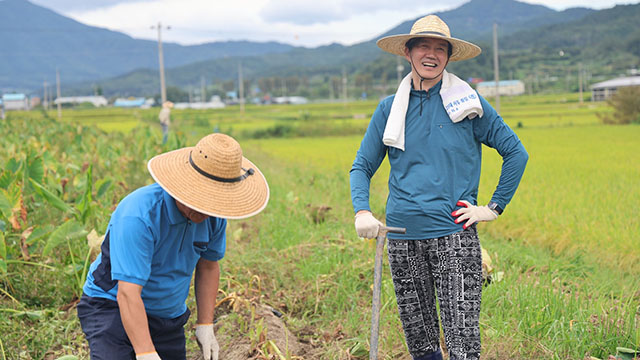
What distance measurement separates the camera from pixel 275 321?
3350 millimetres

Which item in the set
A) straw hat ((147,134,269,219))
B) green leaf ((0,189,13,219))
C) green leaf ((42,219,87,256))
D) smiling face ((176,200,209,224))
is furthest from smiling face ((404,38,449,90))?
green leaf ((0,189,13,219))

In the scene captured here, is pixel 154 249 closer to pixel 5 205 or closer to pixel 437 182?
pixel 437 182

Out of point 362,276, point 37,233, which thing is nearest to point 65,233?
point 37,233

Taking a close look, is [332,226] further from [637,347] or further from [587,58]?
[587,58]

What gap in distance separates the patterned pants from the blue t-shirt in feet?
2.47

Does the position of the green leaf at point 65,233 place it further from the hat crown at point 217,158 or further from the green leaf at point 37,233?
the hat crown at point 217,158

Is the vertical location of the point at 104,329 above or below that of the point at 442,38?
below

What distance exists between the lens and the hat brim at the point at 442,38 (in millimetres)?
2306

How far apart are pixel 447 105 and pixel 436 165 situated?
0.75 feet

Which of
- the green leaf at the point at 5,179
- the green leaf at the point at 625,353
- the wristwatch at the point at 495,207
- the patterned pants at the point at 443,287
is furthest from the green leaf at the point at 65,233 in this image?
the green leaf at the point at 625,353

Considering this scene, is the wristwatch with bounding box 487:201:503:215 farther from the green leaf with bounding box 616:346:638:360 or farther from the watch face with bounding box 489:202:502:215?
the green leaf with bounding box 616:346:638:360

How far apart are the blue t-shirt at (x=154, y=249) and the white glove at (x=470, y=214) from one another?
0.92m

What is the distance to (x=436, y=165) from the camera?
227 cm

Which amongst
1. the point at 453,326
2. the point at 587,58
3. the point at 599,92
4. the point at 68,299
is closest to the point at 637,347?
the point at 453,326
